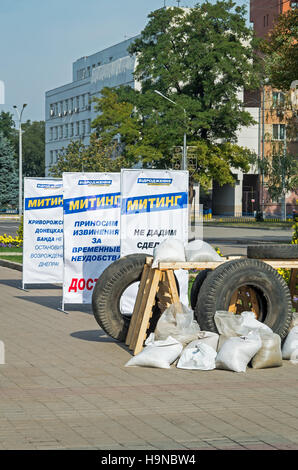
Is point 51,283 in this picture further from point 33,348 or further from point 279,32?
point 279,32

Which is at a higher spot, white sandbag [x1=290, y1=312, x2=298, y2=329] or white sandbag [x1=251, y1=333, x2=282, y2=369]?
white sandbag [x1=290, y1=312, x2=298, y2=329]

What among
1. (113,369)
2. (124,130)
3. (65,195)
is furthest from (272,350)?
(124,130)

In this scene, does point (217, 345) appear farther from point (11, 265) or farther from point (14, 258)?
point (14, 258)

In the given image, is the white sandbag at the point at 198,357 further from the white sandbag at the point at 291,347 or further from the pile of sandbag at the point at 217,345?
the white sandbag at the point at 291,347

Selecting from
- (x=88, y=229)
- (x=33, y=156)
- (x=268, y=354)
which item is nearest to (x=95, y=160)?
(x=88, y=229)

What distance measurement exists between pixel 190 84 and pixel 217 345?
61.9 metres

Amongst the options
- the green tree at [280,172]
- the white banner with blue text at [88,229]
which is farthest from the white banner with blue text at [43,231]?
the green tree at [280,172]

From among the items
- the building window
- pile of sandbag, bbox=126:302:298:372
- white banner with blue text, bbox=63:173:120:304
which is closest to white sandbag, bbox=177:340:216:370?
pile of sandbag, bbox=126:302:298:372

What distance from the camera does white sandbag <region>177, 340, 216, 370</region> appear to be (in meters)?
9.41

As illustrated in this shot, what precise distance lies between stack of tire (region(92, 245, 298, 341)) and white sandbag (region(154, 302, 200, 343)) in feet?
0.46

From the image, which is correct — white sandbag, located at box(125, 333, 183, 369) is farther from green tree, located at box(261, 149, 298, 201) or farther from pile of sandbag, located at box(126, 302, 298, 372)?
green tree, located at box(261, 149, 298, 201)

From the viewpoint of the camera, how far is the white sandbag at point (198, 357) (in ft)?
30.9

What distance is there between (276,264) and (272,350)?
5.38ft

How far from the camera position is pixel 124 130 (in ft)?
230
